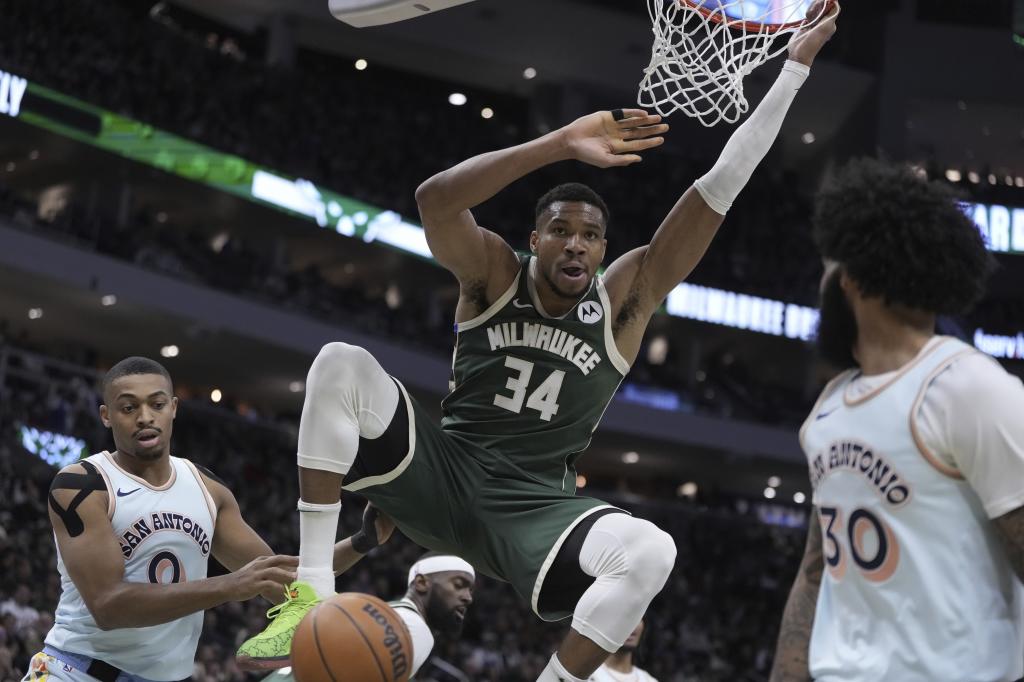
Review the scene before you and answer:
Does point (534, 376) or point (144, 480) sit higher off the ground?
point (534, 376)

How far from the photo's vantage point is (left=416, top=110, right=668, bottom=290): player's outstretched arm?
4.45m

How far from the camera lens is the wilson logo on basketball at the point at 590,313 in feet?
16.1

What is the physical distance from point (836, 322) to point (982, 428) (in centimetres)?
57

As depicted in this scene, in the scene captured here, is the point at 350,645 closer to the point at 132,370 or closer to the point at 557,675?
the point at 557,675

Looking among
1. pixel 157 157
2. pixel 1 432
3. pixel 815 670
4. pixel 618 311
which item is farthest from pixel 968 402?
pixel 157 157

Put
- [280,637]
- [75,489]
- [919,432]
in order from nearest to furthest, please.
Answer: [919,432], [280,637], [75,489]

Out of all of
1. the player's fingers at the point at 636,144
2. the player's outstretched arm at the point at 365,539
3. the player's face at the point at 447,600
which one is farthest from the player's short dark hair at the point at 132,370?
the player's face at the point at 447,600

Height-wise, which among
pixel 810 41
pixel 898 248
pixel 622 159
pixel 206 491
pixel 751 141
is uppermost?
pixel 810 41

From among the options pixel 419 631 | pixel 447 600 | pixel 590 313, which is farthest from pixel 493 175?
pixel 447 600

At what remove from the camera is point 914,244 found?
3025mm

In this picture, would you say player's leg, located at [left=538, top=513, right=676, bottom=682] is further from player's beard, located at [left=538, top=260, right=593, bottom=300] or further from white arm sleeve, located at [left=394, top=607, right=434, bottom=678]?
white arm sleeve, located at [left=394, top=607, right=434, bottom=678]

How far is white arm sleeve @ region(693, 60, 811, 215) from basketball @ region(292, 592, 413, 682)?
2.16 meters

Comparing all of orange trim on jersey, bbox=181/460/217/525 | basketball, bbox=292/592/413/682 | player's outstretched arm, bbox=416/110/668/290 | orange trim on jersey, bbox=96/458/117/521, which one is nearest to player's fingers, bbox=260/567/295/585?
basketball, bbox=292/592/413/682

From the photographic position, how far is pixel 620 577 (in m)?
4.25
